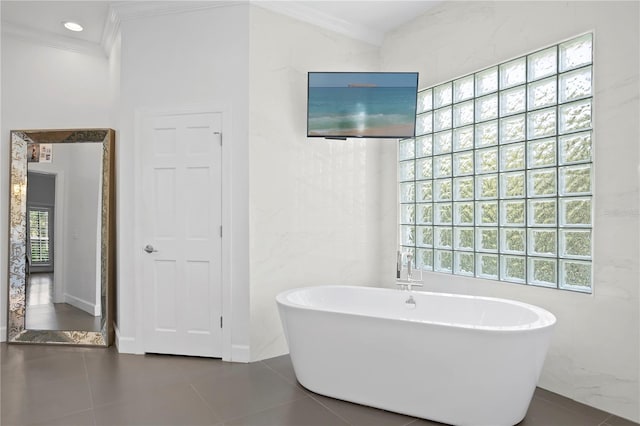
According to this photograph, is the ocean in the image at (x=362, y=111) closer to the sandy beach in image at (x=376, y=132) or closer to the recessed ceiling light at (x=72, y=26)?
the sandy beach in image at (x=376, y=132)

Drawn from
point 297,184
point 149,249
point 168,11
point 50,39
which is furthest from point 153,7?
point 149,249

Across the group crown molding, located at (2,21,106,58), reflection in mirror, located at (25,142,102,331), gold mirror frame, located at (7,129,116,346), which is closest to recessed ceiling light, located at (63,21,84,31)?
crown molding, located at (2,21,106,58)

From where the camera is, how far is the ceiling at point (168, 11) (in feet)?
10.5

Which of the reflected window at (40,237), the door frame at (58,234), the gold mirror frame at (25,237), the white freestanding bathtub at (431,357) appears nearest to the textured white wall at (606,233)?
the white freestanding bathtub at (431,357)

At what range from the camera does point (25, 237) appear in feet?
11.7

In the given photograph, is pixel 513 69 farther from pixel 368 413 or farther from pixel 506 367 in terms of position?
pixel 368 413

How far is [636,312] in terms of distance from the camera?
7.16ft

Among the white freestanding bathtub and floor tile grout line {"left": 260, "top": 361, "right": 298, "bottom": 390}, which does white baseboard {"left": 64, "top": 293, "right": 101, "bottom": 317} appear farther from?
the white freestanding bathtub

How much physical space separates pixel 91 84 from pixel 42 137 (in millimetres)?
711

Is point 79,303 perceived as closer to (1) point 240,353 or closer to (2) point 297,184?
(1) point 240,353

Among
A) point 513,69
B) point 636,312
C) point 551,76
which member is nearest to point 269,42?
point 513,69

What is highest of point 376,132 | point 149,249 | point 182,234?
point 376,132

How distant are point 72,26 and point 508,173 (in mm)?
3875

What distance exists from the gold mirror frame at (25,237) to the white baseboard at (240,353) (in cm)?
116
